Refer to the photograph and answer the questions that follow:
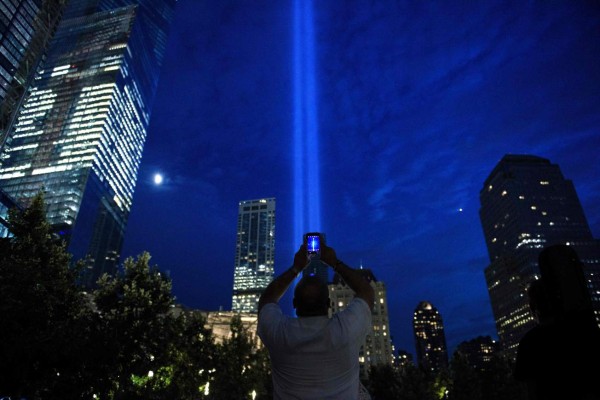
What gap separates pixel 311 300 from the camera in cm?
291

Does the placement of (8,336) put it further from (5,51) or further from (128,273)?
(5,51)

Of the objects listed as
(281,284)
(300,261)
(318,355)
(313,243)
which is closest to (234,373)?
(313,243)

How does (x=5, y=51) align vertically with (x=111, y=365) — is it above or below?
above

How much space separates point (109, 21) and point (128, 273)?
15790 cm

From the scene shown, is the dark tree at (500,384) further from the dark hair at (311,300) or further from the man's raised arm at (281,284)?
the dark hair at (311,300)

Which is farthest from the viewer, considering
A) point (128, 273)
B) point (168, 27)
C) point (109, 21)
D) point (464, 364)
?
point (168, 27)

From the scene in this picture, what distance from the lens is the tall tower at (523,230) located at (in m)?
153

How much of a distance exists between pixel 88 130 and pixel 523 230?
190m

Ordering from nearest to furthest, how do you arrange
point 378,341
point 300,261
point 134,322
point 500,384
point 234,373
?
point 300,261 < point 134,322 < point 234,373 < point 500,384 < point 378,341

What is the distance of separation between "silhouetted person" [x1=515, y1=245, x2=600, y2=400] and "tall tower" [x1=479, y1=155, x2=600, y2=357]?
175195mm

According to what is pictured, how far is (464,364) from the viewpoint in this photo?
3803 centimetres

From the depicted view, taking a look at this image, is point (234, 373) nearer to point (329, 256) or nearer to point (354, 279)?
point (329, 256)

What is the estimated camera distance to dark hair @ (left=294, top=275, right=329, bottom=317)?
9.50ft

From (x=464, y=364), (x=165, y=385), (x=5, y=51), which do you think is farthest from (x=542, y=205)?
(x=5, y=51)
